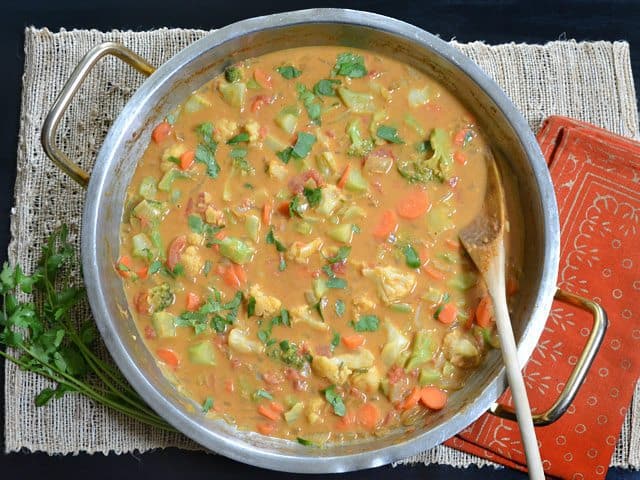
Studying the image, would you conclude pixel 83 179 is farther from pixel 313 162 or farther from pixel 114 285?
pixel 313 162

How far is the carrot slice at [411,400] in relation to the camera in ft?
10.1

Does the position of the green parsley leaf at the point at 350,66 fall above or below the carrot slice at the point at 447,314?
above

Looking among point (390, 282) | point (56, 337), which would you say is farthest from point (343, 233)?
point (56, 337)

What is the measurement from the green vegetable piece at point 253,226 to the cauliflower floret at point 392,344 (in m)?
0.69

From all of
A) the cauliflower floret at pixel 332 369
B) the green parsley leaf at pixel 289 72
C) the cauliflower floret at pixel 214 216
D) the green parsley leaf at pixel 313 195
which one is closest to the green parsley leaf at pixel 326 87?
the green parsley leaf at pixel 289 72

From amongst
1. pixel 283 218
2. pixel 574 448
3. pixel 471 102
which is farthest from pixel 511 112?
pixel 574 448

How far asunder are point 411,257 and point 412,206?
0.23 m

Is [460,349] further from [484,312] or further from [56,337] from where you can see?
[56,337]

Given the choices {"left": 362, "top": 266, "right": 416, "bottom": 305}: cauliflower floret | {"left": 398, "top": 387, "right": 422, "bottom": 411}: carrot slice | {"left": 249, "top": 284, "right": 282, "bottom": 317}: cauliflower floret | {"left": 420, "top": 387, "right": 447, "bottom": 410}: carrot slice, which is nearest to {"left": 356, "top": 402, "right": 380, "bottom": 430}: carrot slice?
{"left": 398, "top": 387, "right": 422, "bottom": 411}: carrot slice

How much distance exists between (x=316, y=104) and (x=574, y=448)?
79.9 inches

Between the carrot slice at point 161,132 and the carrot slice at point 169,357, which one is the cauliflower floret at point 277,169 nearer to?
the carrot slice at point 161,132

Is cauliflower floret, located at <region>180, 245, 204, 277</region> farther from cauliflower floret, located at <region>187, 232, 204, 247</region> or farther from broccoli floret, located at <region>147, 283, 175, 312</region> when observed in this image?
broccoli floret, located at <region>147, 283, 175, 312</region>

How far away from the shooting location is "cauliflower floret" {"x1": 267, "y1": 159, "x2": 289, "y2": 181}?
3.11 metres

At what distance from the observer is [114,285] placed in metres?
3.17
